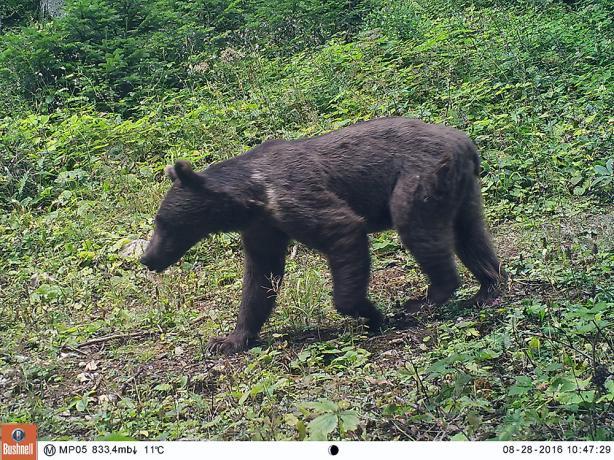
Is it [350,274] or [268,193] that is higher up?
[268,193]

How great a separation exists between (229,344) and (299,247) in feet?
6.60

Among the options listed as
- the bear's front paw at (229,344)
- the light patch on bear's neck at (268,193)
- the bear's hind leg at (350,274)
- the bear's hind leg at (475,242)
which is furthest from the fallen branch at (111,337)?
the bear's hind leg at (475,242)

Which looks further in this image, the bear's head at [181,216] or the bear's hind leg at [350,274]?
the bear's head at [181,216]

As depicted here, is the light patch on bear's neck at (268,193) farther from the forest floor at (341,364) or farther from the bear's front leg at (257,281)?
the forest floor at (341,364)

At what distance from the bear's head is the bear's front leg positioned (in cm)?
35

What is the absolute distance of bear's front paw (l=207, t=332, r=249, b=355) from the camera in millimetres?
6681

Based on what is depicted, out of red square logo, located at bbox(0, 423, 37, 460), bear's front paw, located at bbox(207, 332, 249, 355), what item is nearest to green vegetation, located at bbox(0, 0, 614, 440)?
bear's front paw, located at bbox(207, 332, 249, 355)

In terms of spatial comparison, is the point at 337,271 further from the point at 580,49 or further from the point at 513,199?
the point at 580,49

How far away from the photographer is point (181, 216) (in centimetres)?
693

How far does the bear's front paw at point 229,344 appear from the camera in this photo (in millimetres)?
6681

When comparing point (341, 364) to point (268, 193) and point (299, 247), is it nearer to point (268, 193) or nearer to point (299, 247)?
point (268, 193)

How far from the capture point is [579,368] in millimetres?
4773

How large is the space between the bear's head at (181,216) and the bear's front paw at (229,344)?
818 mm
